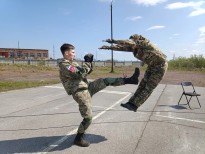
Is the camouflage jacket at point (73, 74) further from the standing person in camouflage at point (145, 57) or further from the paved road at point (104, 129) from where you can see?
the paved road at point (104, 129)

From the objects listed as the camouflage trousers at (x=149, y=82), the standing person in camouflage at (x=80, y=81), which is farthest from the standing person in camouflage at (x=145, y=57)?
the standing person in camouflage at (x=80, y=81)

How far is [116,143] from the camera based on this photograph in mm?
5863

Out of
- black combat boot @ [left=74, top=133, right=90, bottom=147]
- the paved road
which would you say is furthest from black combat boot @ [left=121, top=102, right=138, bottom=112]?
black combat boot @ [left=74, top=133, right=90, bottom=147]

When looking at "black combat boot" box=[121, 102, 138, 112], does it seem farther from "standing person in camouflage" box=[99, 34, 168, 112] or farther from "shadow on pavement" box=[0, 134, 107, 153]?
"shadow on pavement" box=[0, 134, 107, 153]

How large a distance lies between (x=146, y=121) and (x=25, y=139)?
11.7 feet

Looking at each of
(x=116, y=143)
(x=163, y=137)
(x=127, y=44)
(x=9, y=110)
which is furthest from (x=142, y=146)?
(x=9, y=110)

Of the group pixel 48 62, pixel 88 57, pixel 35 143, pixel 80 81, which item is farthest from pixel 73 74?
pixel 48 62

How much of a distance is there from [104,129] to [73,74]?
2111mm

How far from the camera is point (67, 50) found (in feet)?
18.3

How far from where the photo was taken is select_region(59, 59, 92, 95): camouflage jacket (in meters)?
5.42

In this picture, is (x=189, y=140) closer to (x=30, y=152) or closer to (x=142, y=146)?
(x=142, y=146)

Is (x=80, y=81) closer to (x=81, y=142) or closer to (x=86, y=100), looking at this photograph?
(x=86, y=100)

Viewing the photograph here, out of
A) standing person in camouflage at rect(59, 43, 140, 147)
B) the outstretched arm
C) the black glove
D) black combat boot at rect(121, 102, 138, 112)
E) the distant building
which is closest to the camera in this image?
standing person in camouflage at rect(59, 43, 140, 147)

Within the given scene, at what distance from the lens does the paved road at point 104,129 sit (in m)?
5.57
